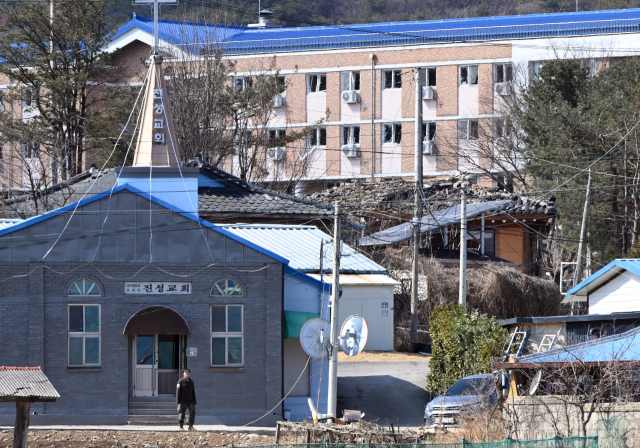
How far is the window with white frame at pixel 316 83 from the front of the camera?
60031 mm

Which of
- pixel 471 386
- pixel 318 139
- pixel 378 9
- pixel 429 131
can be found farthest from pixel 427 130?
pixel 378 9

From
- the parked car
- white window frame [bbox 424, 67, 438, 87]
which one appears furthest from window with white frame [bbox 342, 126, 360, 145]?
the parked car

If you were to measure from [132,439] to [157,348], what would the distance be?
4.10 meters

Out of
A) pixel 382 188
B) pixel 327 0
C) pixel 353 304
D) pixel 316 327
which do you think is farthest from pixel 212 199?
pixel 327 0

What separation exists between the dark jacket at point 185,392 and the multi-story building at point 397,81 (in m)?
33.9

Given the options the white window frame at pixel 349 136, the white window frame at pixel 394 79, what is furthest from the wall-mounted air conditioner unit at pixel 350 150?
the white window frame at pixel 394 79

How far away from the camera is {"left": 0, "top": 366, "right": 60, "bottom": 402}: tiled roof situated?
1584cm

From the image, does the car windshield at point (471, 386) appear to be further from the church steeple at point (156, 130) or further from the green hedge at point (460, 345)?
the church steeple at point (156, 130)

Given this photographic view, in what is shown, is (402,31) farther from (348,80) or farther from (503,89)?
(503,89)

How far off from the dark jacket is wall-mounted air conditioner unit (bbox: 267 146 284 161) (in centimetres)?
3331

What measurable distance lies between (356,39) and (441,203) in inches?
626

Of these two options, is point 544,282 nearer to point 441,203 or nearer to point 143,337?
point 441,203

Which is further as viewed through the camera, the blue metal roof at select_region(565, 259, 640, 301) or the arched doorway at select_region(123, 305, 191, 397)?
the blue metal roof at select_region(565, 259, 640, 301)

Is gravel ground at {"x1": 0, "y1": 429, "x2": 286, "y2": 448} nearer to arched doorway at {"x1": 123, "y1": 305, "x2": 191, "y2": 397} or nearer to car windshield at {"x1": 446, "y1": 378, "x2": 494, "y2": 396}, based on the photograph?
arched doorway at {"x1": 123, "y1": 305, "x2": 191, "y2": 397}
